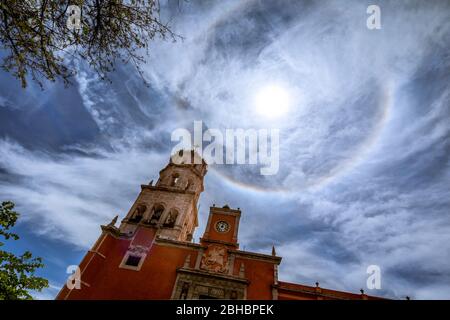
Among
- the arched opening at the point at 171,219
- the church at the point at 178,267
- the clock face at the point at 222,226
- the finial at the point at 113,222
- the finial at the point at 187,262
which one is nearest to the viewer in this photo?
the church at the point at 178,267

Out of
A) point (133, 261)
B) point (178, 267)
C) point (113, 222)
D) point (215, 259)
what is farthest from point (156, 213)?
point (215, 259)

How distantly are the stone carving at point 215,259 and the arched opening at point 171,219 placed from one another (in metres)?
5.52

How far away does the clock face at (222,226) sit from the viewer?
2086 cm

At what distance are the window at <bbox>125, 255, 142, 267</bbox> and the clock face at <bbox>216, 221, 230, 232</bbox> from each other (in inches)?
277

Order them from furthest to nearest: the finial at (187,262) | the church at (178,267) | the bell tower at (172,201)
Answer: the bell tower at (172,201)
the finial at (187,262)
the church at (178,267)

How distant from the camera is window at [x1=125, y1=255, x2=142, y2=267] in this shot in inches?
696

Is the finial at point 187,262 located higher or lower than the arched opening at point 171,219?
lower

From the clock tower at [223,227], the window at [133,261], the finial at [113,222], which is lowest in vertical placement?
the window at [133,261]

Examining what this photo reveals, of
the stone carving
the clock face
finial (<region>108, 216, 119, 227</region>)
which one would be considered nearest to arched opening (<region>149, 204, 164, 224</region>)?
finial (<region>108, 216, 119, 227</region>)

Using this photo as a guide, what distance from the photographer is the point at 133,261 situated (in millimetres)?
17922

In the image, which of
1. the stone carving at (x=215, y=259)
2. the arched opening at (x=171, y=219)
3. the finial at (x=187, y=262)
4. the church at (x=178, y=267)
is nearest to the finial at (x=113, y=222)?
the church at (x=178, y=267)

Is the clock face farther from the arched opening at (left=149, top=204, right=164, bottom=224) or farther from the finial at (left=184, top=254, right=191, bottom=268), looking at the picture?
the arched opening at (left=149, top=204, right=164, bottom=224)

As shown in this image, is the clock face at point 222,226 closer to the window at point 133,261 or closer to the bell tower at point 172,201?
the bell tower at point 172,201
